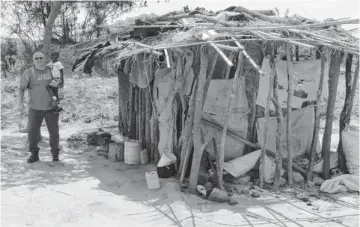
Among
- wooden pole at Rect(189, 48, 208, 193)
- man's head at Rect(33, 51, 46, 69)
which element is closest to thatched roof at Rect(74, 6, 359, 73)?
wooden pole at Rect(189, 48, 208, 193)

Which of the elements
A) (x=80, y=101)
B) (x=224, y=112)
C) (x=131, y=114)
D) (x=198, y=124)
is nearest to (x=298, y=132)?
(x=224, y=112)

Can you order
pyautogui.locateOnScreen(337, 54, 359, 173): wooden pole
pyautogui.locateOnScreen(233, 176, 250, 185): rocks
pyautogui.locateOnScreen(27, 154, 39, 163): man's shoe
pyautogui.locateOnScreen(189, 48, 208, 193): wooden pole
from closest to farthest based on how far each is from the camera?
pyautogui.locateOnScreen(189, 48, 208, 193): wooden pole → pyautogui.locateOnScreen(233, 176, 250, 185): rocks → pyautogui.locateOnScreen(337, 54, 359, 173): wooden pole → pyautogui.locateOnScreen(27, 154, 39, 163): man's shoe

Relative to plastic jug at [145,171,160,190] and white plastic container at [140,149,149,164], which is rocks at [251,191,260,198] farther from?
white plastic container at [140,149,149,164]

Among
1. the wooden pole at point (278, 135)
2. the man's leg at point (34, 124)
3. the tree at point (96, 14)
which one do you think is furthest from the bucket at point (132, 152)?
the tree at point (96, 14)

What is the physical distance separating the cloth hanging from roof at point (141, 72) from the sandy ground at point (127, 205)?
1.60 m

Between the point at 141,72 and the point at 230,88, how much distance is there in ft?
5.62

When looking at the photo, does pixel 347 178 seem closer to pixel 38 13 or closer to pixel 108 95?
pixel 108 95

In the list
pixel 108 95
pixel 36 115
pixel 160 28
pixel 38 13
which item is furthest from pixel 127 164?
pixel 38 13

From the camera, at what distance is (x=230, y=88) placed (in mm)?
5820

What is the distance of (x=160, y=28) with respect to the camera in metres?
6.48

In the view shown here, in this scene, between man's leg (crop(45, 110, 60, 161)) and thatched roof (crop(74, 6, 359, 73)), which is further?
man's leg (crop(45, 110, 60, 161))

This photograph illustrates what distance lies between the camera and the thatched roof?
180 inches

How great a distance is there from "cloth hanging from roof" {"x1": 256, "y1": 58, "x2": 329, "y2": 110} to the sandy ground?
167 centimetres

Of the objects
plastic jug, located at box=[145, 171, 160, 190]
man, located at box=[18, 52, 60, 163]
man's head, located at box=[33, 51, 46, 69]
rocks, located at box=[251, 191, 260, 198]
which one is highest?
man's head, located at box=[33, 51, 46, 69]
